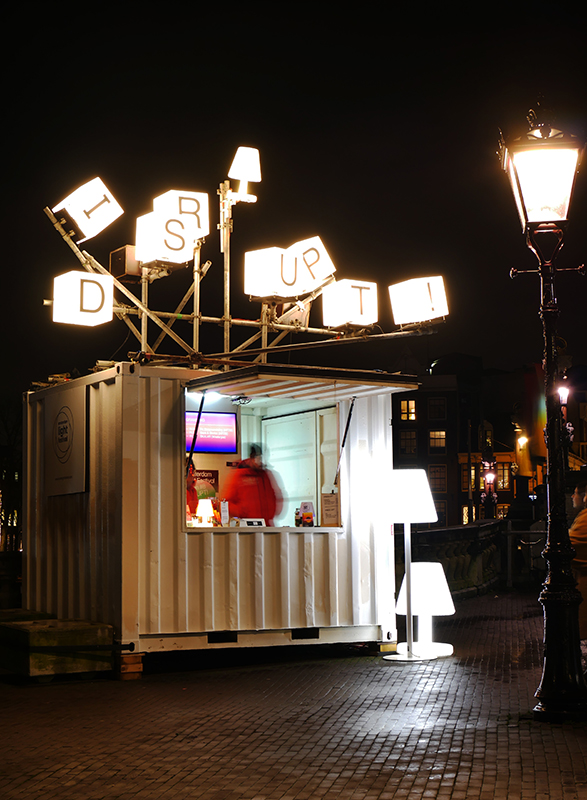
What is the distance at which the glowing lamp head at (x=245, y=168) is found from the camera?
1423cm

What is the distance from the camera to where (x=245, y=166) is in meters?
14.3

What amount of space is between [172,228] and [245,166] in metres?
2.08

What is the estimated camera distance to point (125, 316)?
1372 centimetres

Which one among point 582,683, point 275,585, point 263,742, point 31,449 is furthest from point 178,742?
point 31,449

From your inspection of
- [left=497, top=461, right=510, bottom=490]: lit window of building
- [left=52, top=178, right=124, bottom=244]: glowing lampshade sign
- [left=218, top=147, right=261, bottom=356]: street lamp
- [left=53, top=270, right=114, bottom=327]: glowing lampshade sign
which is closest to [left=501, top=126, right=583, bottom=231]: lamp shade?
[left=218, top=147, right=261, bottom=356]: street lamp

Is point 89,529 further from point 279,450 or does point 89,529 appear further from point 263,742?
point 263,742

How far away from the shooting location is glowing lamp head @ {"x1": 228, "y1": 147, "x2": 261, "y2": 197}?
14.2 meters

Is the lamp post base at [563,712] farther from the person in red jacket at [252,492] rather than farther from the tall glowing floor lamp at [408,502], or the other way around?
the person in red jacket at [252,492]

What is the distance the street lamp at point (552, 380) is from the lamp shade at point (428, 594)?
383 cm

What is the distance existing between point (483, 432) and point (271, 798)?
70081 mm

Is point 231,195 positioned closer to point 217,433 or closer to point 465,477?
point 217,433

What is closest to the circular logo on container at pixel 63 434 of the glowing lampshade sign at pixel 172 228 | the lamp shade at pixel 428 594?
the glowing lampshade sign at pixel 172 228

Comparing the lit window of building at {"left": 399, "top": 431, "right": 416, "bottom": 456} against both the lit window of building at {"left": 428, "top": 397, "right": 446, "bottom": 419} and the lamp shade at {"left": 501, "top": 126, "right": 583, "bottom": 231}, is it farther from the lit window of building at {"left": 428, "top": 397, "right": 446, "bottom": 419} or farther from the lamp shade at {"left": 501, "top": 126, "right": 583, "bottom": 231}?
the lamp shade at {"left": 501, "top": 126, "right": 583, "bottom": 231}

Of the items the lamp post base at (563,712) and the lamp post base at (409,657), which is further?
the lamp post base at (409,657)
